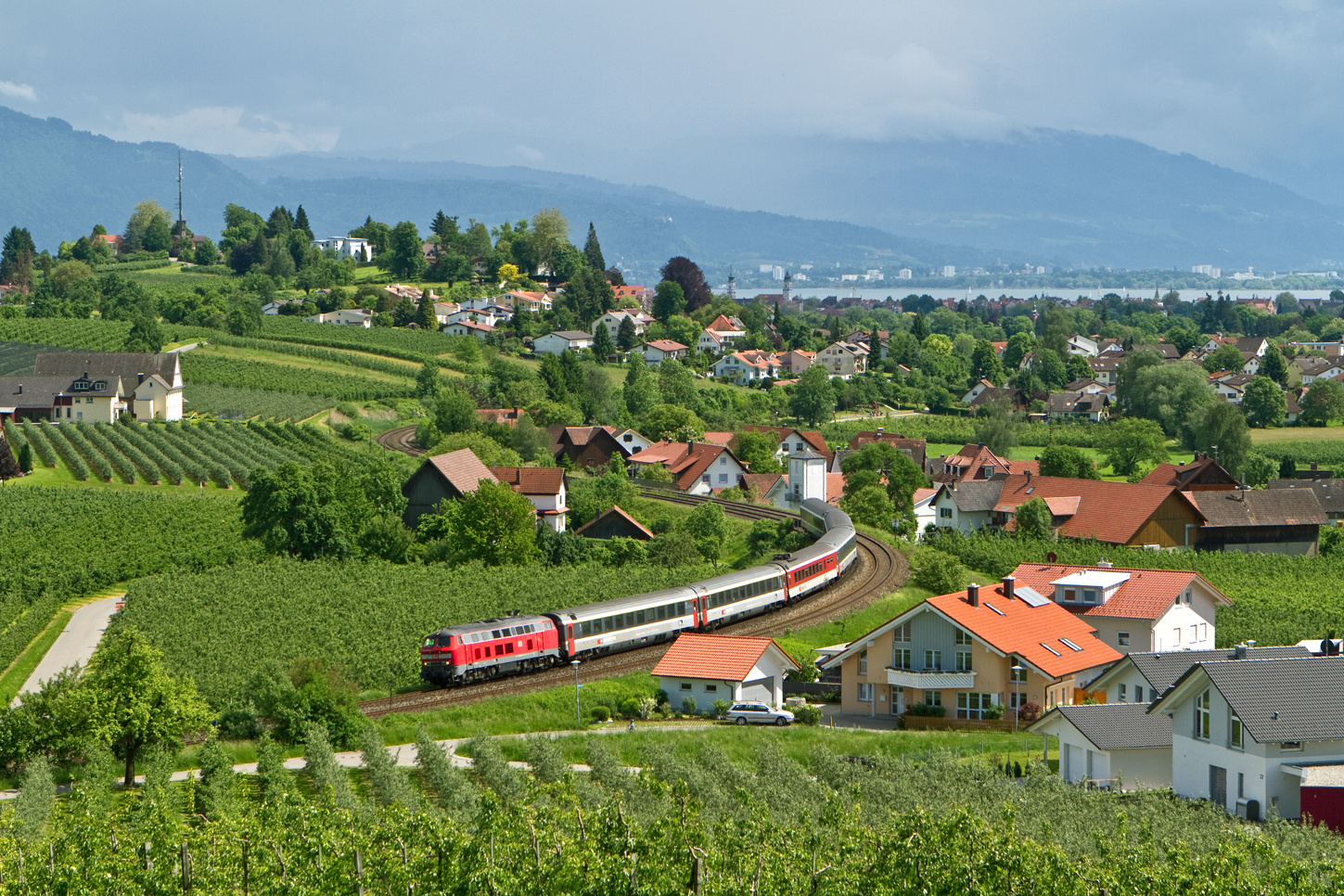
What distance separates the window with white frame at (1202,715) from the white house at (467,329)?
110084mm

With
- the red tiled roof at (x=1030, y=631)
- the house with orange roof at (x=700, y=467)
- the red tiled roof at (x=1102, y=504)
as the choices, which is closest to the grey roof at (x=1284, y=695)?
the red tiled roof at (x=1030, y=631)

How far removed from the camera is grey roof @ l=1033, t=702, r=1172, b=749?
3164cm

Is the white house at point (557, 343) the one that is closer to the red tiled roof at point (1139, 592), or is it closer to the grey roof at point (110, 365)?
the grey roof at point (110, 365)

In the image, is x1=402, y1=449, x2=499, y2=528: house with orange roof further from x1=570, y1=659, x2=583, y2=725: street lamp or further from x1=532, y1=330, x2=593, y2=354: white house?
x1=532, y1=330, x2=593, y2=354: white house

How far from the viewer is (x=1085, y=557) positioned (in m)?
66.7

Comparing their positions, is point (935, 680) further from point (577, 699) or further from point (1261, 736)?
point (1261, 736)

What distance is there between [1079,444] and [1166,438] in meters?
10.1

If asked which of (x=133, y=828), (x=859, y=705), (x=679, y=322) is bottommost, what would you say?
(x=859, y=705)

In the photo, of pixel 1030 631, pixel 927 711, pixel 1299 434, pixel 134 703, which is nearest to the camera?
pixel 134 703

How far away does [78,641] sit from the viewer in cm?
4472

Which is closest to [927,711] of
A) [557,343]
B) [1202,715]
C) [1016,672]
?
[1016,672]

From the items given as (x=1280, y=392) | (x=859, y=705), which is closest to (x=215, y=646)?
(x=859, y=705)

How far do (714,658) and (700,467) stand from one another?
44818 mm

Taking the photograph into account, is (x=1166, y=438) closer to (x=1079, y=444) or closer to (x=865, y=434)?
(x=1079, y=444)
